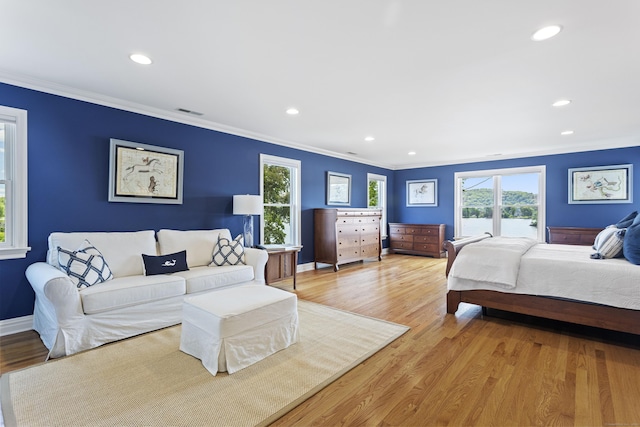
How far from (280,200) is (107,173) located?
8.91 feet

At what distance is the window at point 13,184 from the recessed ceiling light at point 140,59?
139 centimetres

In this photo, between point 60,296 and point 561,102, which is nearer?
point 60,296

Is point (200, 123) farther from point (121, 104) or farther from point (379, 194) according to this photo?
point (379, 194)

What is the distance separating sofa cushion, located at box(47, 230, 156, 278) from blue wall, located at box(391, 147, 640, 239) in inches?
264

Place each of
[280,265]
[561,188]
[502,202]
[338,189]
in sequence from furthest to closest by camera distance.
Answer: [502,202]
[338,189]
[561,188]
[280,265]

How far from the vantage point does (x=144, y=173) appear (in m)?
3.78

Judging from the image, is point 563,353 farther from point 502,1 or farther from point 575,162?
point 575,162

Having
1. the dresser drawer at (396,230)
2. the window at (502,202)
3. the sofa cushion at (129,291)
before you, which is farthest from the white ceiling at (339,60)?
the dresser drawer at (396,230)

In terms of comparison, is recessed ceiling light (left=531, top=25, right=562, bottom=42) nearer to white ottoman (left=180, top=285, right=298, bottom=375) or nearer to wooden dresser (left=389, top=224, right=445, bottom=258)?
white ottoman (left=180, top=285, right=298, bottom=375)

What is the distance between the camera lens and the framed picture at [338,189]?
652 centimetres

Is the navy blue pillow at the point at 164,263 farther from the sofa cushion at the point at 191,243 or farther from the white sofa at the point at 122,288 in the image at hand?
the sofa cushion at the point at 191,243

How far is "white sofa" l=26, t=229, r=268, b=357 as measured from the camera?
2.43 m

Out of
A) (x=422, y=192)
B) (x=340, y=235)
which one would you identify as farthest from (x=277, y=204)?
(x=422, y=192)

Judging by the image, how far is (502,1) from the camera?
6.10 ft
